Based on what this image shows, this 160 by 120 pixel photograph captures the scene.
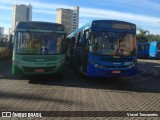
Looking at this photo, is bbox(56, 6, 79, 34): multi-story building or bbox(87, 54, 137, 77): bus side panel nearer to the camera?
bbox(87, 54, 137, 77): bus side panel

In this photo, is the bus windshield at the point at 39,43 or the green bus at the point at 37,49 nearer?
the green bus at the point at 37,49

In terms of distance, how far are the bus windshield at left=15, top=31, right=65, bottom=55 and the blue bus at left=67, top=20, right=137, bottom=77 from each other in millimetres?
1462

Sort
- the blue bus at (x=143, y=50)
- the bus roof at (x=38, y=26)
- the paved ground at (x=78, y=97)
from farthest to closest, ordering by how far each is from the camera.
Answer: the blue bus at (x=143, y=50) < the bus roof at (x=38, y=26) < the paved ground at (x=78, y=97)

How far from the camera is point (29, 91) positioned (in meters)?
12.0

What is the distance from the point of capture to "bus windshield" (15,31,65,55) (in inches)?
560

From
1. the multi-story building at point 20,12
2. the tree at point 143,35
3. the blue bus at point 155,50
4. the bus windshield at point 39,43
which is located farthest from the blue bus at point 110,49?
the tree at point 143,35

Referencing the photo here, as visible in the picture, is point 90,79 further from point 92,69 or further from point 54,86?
point 54,86

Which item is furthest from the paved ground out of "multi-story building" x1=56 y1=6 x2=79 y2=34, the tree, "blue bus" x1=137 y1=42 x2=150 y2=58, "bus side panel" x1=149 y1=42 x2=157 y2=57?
the tree

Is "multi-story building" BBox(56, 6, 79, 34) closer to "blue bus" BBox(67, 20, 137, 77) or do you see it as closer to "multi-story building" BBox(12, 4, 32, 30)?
"multi-story building" BBox(12, 4, 32, 30)

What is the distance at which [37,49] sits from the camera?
14.4 meters

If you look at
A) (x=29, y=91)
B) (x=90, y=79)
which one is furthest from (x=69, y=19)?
(x=29, y=91)

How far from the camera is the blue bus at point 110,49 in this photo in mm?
14055

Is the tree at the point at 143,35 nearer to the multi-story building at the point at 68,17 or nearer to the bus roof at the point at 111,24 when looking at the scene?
the multi-story building at the point at 68,17

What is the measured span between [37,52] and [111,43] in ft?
11.7
